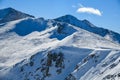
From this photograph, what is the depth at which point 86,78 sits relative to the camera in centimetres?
11012

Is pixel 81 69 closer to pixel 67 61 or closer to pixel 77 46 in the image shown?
pixel 67 61

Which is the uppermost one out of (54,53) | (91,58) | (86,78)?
(54,53)

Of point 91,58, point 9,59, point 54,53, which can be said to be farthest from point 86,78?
A: point 9,59

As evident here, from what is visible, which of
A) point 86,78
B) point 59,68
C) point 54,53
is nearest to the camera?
point 86,78

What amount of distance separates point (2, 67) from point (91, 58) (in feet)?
161

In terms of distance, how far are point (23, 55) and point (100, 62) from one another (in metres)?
57.3

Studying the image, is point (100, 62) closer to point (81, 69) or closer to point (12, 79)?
point (81, 69)

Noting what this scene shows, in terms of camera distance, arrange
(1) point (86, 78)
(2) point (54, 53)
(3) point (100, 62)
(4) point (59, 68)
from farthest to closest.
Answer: (2) point (54, 53), (4) point (59, 68), (3) point (100, 62), (1) point (86, 78)

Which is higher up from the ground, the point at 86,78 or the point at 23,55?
the point at 23,55

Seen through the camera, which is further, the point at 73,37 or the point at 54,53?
the point at 73,37

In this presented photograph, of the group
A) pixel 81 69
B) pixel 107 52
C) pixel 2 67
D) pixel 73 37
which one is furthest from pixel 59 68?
pixel 73 37

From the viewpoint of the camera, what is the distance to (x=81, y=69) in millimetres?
119375

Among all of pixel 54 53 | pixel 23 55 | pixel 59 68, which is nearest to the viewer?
pixel 59 68

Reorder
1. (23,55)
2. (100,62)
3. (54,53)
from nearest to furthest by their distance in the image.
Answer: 1. (100,62)
2. (54,53)
3. (23,55)
